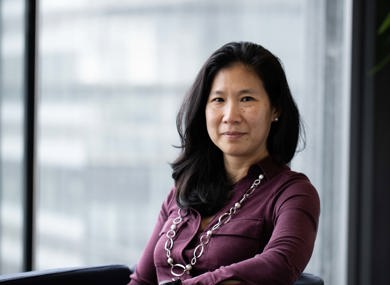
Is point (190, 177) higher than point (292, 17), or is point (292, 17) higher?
point (292, 17)

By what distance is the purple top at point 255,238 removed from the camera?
144 cm

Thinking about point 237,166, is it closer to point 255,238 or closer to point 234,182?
point 234,182

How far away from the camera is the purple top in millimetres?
1437

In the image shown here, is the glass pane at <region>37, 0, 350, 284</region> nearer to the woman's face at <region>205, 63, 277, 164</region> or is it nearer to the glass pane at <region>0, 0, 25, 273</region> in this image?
the glass pane at <region>0, 0, 25, 273</region>

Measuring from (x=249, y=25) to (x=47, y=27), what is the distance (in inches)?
36.2

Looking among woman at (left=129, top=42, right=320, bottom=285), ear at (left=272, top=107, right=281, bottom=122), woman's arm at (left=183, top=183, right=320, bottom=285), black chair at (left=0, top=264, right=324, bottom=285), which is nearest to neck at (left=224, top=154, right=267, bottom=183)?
woman at (left=129, top=42, right=320, bottom=285)

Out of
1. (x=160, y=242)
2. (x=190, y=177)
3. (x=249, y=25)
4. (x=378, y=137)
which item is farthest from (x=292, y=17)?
(x=160, y=242)

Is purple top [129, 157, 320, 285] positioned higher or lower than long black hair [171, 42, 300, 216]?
lower

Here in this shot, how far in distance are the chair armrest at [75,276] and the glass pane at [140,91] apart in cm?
104

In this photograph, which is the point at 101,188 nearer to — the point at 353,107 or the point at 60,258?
the point at 60,258

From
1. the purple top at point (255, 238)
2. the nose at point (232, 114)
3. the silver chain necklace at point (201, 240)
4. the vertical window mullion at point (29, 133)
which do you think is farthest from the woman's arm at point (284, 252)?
the vertical window mullion at point (29, 133)

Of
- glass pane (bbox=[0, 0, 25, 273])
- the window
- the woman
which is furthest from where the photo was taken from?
the window

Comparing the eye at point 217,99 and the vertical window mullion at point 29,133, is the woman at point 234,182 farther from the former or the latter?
the vertical window mullion at point 29,133

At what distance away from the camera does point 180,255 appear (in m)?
1.66
